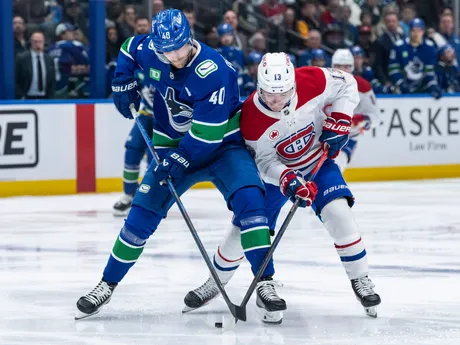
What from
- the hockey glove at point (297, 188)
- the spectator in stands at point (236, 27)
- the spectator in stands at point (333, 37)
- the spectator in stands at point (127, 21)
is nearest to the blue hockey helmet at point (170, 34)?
the hockey glove at point (297, 188)

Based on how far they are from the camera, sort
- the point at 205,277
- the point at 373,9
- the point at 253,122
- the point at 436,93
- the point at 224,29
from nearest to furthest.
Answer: the point at 253,122, the point at 205,277, the point at 224,29, the point at 436,93, the point at 373,9

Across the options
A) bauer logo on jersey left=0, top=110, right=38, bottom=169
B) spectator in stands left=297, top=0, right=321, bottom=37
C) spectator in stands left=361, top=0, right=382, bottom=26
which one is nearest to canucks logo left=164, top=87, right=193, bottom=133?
bauer logo on jersey left=0, top=110, right=38, bottom=169

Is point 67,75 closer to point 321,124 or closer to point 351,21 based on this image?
point 351,21

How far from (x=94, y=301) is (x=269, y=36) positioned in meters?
6.99

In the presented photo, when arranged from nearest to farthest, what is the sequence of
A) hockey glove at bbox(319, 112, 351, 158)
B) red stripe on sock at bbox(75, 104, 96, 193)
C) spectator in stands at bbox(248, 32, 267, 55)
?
hockey glove at bbox(319, 112, 351, 158)
red stripe on sock at bbox(75, 104, 96, 193)
spectator in stands at bbox(248, 32, 267, 55)

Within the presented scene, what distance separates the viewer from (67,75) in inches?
393

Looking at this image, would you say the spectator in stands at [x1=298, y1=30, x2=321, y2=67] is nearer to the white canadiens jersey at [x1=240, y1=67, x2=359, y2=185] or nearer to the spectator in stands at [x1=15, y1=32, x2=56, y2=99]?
the spectator in stands at [x1=15, y1=32, x2=56, y2=99]

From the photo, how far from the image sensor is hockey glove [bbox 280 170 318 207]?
15.0 feet

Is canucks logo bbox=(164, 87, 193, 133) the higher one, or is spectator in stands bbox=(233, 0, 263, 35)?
canucks logo bbox=(164, 87, 193, 133)

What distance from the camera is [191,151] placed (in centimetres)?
460

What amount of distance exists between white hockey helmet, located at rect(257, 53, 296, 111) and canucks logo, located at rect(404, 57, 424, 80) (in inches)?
287

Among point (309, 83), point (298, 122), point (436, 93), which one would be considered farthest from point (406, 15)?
point (298, 122)

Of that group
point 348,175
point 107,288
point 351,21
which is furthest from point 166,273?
point 351,21

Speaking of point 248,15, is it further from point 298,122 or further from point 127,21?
point 298,122
